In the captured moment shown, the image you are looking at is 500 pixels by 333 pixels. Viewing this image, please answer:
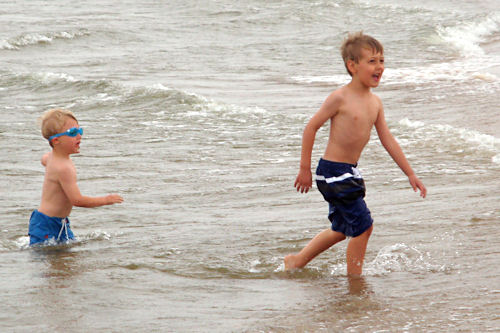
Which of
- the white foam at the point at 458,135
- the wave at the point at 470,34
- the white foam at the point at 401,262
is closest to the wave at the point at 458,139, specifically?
the white foam at the point at 458,135

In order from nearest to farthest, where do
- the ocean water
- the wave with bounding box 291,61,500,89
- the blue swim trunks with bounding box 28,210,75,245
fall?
the ocean water < the blue swim trunks with bounding box 28,210,75,245 < the wave with bounding box 291,61,500,89

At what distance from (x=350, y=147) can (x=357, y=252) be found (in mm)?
658

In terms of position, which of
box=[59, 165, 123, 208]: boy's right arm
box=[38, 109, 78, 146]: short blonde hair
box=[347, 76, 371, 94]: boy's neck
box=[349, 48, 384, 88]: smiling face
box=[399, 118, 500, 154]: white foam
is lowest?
box=[399, 118, 500, 154]: white foam

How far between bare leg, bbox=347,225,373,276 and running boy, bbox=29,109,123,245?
166 centimetres

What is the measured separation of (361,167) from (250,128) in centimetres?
269

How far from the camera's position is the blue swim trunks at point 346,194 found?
4.75m

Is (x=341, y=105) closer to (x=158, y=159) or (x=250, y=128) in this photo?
(x=158, y=159)

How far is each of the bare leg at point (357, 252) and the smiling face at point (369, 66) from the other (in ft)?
3.02

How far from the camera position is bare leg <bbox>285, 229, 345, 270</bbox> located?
16.0ft

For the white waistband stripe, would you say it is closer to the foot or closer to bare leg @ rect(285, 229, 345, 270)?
bare leg @ rect(285, 229, 345, 270)

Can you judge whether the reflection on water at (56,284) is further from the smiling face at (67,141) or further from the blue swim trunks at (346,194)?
the blue swim trunks at (346,194)

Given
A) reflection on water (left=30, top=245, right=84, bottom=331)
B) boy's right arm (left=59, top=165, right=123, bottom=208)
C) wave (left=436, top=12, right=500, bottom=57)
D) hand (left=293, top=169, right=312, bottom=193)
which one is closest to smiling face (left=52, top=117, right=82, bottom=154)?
boy's right arm (left=59, top=165, right=123, bottom=208)

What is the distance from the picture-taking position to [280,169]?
823 centimetres

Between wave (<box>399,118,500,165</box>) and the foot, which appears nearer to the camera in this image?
the foot
